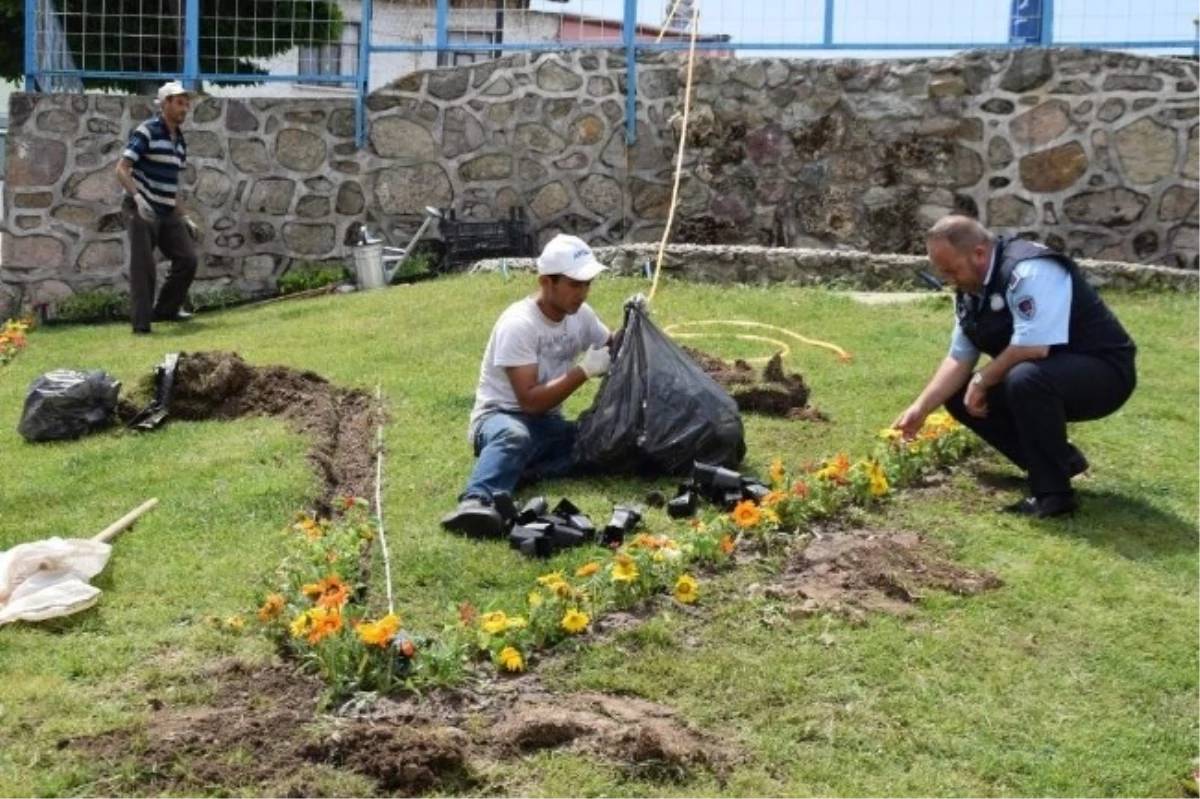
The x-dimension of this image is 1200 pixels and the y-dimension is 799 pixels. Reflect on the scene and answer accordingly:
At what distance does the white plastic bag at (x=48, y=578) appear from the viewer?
501 centimetres

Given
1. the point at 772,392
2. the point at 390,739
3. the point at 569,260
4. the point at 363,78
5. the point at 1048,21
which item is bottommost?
the point at 390,739

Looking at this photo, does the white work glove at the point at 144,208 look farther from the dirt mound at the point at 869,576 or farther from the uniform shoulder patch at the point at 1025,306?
the uniform shoulder patch at the point at 1025,306

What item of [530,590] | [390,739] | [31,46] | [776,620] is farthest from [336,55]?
[390,739]

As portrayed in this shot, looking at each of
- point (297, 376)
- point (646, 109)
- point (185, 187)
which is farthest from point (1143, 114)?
point (185, 187)

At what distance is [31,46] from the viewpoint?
1345 centimetres

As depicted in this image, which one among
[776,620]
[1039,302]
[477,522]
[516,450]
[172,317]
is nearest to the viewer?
[776,620]

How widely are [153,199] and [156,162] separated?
0.29 m

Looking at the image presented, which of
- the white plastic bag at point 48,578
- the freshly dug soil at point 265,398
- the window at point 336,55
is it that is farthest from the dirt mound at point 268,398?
the window at point 336,55

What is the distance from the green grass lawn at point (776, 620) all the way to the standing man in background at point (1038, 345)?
0.87ft

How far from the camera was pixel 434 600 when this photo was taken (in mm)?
5160

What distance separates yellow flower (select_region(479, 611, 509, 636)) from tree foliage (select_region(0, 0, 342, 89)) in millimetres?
10149

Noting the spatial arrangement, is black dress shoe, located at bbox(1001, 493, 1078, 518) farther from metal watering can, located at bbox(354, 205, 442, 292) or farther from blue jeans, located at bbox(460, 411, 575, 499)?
metal watering can, located at bbox(354, 205, 442, 292)

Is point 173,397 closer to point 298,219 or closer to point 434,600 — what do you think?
A: point 434,600

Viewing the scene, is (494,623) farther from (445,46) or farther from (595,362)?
(445,46)
